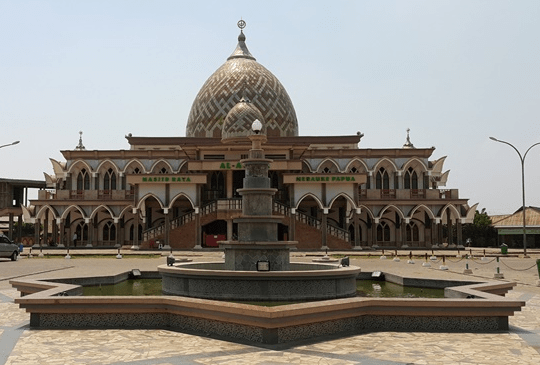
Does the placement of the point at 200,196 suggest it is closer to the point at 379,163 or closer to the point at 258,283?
the point at 379,163

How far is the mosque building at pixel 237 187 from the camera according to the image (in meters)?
40.1

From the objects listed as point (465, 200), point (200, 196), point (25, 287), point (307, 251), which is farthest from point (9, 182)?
point (25, 287)

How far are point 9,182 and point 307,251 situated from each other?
30585 millimetres

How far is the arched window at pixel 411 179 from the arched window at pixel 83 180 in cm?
2693

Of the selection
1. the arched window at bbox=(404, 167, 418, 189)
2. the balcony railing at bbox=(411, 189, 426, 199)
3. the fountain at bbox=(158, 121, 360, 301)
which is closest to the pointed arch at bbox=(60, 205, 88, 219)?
the balcony railing at bbox=(411, 189, 426, 199)

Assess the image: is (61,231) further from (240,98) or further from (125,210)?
(240,98)

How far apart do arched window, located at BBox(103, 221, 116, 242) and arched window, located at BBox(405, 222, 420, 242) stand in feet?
80.5

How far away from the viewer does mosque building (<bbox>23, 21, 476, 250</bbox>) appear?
40125 mm

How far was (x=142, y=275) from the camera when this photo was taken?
18.0 meters

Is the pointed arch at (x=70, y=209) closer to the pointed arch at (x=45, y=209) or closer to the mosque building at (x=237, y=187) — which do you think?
the mosque building at (x=237, y=187)

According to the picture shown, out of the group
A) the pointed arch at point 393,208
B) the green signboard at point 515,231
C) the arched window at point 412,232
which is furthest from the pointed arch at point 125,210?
the green signboard at point 515,231

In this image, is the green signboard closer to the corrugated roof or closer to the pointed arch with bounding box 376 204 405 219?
the corrugated roof

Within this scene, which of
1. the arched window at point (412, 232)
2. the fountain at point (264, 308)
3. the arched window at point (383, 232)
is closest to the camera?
the fountain at point (264, 308)

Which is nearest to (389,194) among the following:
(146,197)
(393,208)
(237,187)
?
(393,208)
